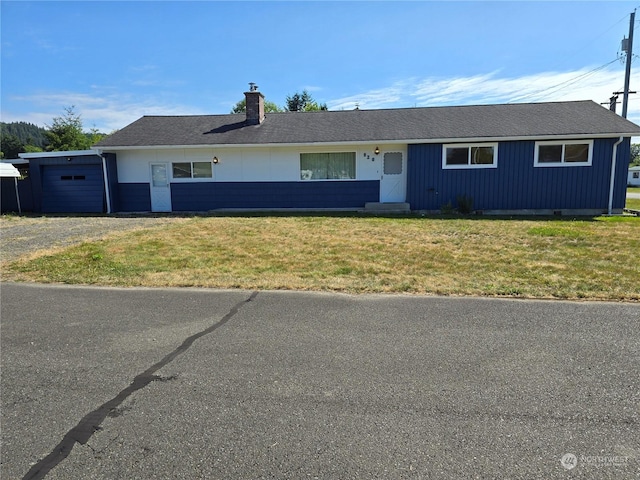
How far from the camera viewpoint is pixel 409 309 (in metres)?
4.84

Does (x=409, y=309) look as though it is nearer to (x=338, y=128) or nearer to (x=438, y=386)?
(x=438, y=386)

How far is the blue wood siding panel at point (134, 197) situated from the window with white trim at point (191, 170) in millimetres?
1375

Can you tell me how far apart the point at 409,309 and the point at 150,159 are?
15071mm

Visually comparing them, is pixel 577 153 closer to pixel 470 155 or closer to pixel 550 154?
pixel 550 154

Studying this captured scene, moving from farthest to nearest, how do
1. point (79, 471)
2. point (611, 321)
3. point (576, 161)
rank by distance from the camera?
point (576, 161), point (611, 321), point (79, 471)

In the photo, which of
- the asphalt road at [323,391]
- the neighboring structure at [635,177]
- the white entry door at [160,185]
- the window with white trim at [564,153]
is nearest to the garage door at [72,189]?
the white entry door at [160,185]

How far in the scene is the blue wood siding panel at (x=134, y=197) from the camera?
17.1m

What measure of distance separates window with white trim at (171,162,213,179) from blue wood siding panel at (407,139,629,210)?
26.8ft

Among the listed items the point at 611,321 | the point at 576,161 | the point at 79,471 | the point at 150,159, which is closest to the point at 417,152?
the point at 576,161

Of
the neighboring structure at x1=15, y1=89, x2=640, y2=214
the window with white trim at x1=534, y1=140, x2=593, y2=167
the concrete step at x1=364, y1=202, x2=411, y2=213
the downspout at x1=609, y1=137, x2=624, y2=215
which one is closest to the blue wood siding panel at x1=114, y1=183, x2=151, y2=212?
the neighboring structure at x1=15, y1=89, x2=640, y2=214

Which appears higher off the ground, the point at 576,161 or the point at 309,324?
the point at 576,161

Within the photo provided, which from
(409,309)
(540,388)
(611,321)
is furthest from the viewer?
(409,309)

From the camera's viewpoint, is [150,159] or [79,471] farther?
[150,159]

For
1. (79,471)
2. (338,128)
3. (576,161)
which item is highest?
(338,128)
